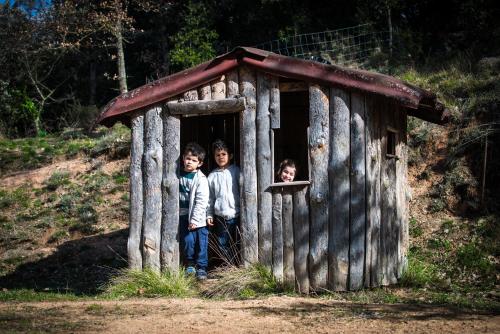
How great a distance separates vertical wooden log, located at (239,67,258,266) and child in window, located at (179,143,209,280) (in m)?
0.58

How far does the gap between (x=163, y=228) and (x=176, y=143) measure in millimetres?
1177

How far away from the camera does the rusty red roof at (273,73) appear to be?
27.7 feet

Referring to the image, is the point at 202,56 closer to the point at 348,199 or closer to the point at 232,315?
the point at 348,199

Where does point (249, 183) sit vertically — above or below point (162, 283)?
above

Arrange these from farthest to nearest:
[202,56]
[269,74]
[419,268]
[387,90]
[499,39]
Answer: [202,56]
[499,39]
[419,268]
[269,74]
[387,90]

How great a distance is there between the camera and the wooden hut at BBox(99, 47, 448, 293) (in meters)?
8.59

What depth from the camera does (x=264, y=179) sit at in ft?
28.9

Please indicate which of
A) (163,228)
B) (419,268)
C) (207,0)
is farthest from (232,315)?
(207,0)

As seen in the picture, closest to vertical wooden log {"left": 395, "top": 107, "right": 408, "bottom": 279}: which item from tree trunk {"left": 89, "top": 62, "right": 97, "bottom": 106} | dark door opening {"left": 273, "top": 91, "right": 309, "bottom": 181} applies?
dark door opening {"left": 273, "top": 91, "right": 309, "bottom": 181}

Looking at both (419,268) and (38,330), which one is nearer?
(38,330)

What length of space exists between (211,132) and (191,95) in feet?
8.48

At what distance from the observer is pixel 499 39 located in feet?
62.4

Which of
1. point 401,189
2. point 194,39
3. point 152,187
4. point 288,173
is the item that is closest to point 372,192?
point 288,173

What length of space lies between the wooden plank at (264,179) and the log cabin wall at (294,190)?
0.01 meters
